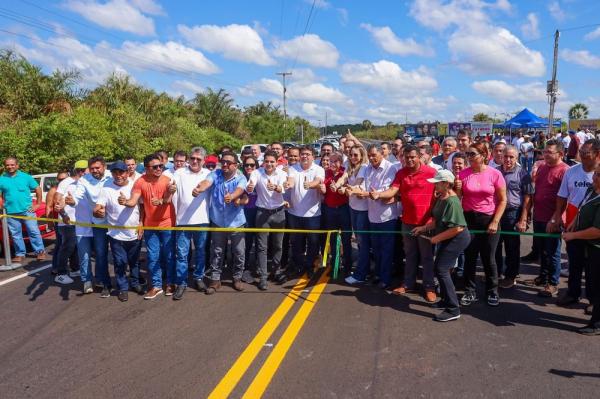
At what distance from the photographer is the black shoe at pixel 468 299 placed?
197 inches

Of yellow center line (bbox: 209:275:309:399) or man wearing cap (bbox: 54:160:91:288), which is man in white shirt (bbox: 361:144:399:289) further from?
man wearing cap (bbox: 54:160:91:288)

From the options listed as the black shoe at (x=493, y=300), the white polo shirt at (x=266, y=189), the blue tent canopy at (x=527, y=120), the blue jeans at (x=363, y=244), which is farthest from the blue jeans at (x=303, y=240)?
the blue tent canopy at (x=527, y=120)

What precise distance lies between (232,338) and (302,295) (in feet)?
4.69

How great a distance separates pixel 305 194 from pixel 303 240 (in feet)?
2.48

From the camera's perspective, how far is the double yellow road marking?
131 inches

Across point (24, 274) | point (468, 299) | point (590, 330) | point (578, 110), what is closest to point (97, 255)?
point (24, 274)

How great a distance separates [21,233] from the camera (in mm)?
7543

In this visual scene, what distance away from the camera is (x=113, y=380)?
3479mm

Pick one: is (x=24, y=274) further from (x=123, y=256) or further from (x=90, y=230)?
(x=123, y=256)

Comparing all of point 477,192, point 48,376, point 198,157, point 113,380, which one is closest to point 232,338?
point 113,380

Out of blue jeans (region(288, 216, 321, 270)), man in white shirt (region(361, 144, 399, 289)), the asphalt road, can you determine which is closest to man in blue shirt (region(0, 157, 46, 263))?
the asphalt road

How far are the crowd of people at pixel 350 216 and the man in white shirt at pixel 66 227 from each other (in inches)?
0.8

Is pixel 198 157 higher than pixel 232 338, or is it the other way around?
pixel 198 157

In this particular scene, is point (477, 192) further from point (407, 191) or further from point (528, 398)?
point (528, 398)
